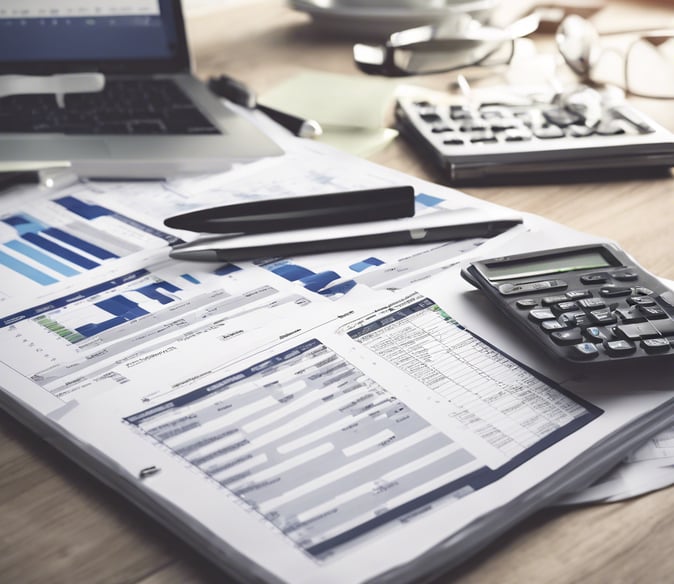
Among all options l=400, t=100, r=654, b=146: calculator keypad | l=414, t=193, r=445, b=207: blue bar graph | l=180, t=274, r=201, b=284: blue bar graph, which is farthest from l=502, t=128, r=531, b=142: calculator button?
l=180, t=274, r=201, b=284: blue bar graph

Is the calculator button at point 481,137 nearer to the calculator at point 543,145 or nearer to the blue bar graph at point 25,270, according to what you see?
the calculator at point 543,145

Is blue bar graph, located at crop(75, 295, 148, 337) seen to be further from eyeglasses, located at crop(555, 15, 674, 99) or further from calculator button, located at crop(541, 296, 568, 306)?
eyeglasses, located at crop(555, 15, 674, 99)

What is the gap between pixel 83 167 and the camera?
761 millimetres

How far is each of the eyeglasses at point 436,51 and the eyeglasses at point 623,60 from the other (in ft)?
0.20

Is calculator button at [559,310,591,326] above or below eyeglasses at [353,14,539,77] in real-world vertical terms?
below

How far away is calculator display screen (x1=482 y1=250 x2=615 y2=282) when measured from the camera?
0.57 m

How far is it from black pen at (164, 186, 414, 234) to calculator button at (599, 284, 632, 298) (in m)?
0.17

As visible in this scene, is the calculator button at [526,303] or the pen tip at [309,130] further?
the pen tip at [309,130]

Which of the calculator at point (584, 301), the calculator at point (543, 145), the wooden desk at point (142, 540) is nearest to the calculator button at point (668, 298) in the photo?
Answer: the calculator at point (584, 301)

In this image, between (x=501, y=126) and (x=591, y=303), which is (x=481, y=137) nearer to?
(x=501, y=126)

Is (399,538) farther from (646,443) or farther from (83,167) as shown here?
(83,167)

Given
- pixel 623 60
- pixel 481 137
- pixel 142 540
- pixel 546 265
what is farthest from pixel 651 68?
pixel 142 540

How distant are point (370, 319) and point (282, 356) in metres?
0.06

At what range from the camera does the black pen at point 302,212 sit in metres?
0.65
